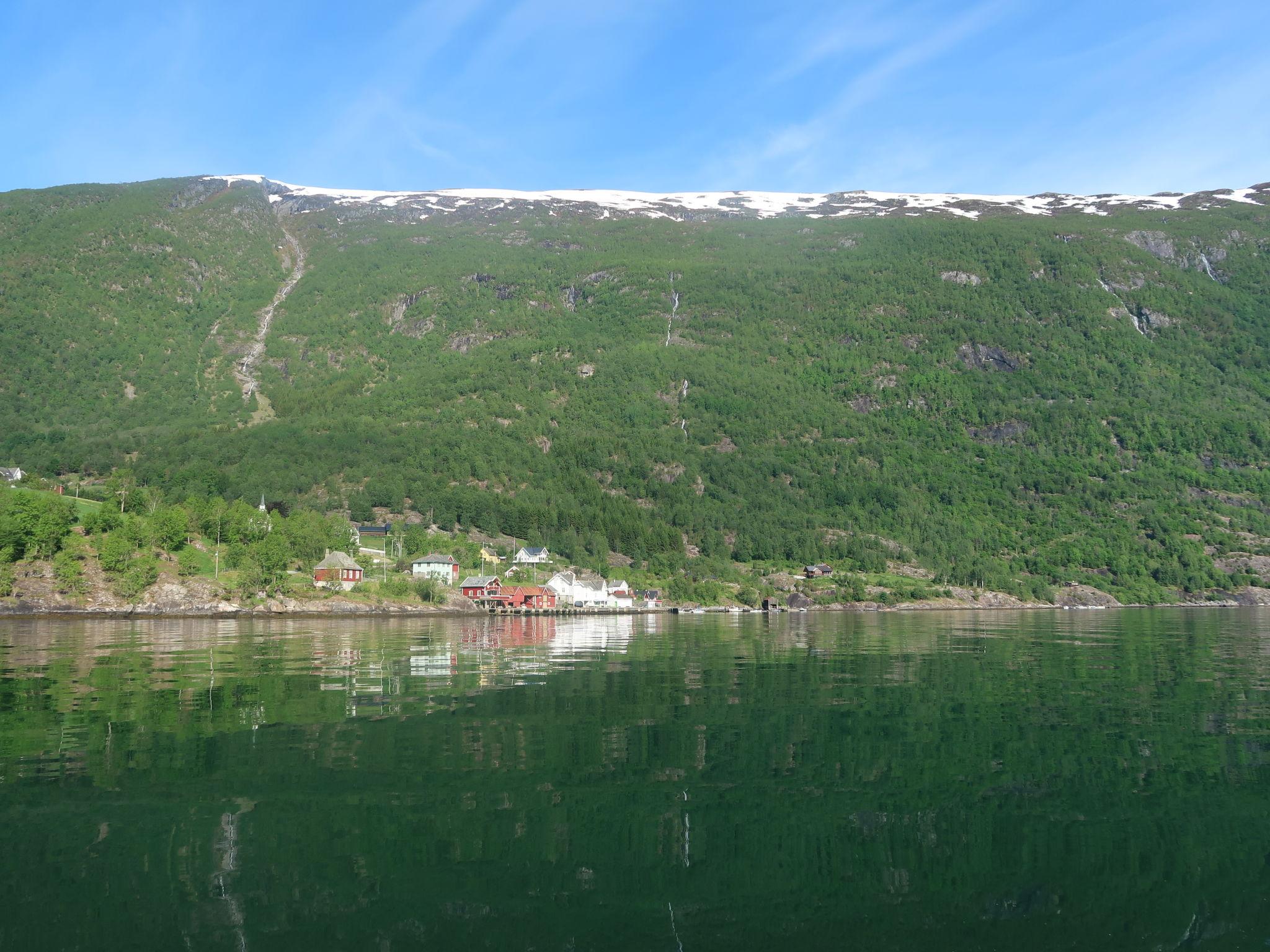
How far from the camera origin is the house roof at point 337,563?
112 m

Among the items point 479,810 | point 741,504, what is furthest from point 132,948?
point 741,504

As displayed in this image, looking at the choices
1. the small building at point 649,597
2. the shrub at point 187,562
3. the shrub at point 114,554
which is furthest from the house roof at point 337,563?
the small building at point 649,597

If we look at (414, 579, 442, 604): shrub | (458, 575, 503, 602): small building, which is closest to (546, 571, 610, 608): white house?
(458, 575, 503, 602): small building

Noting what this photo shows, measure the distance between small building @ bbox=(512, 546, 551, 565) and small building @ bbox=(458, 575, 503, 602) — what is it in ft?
76.2

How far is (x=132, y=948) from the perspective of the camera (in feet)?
35.7

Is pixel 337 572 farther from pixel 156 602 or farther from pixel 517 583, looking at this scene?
pixel 517 583

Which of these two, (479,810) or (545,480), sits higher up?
(545,480)

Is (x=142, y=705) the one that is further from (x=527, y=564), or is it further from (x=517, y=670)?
(x=527, y=564)

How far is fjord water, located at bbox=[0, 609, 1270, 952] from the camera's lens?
11922mm

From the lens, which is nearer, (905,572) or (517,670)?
(517,670)

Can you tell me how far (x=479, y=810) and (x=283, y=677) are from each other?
70.1 ft

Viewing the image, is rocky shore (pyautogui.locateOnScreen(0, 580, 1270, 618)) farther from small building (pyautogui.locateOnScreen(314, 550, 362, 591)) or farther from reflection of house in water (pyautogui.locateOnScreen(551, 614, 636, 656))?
reflection of house in water (pyautogui.locateOnScreen(551, 614, 636, 656))

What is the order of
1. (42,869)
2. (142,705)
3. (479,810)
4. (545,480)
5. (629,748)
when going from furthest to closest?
(545,480)
(142,705)
(629,748)
(479,810)
(42,869)

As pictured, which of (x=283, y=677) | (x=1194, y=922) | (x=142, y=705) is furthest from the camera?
(x=283, y=677)
